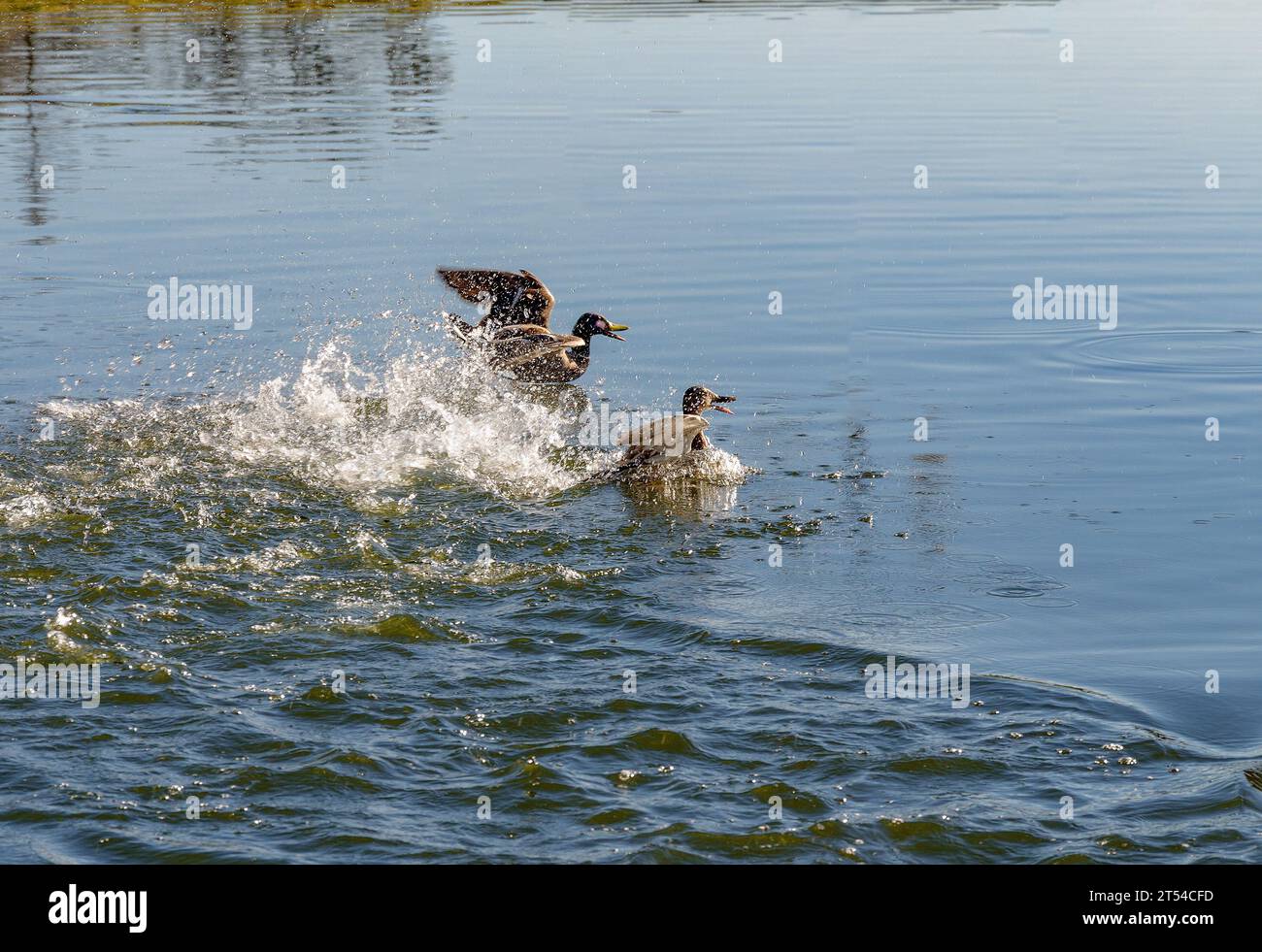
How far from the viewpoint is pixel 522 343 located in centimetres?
1412

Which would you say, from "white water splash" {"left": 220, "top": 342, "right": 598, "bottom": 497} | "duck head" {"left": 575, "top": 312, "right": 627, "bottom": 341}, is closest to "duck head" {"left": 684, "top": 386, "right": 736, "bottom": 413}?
"white water splash" {"left": 220, "top": 342, "right": 598, "bottom": 497}

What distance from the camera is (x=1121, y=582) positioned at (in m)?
9.44

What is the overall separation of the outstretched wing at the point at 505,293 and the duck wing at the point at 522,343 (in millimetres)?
493

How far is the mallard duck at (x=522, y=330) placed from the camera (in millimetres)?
14117

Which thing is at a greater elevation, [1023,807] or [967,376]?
[967,376]

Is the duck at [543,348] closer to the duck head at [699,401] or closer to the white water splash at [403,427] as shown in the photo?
the white water splash at [403,427]

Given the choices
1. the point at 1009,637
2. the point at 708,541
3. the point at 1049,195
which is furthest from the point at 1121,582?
the point at 1049,195

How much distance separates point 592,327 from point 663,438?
3.59m

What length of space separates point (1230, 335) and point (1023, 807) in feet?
30.9

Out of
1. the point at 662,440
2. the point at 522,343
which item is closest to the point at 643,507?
the point at 662,440

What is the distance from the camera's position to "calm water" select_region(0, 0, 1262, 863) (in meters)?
6.59

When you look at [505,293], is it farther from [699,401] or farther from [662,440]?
[662,440]

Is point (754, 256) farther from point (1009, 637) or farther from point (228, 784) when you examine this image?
point (228, 784)

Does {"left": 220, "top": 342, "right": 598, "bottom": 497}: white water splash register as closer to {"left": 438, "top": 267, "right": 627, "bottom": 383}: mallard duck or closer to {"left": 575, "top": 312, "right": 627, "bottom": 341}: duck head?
{"left": 438, "top": 267, "right": 627, "bottom": 383}: mallard duck
